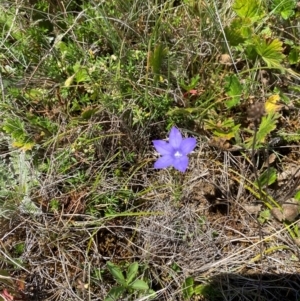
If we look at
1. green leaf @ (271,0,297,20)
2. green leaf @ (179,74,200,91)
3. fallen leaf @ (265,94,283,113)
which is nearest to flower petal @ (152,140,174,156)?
green leaf @ (179,74,200,91)

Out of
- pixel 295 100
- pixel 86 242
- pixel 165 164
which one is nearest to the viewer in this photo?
Answer: pixel 165 164

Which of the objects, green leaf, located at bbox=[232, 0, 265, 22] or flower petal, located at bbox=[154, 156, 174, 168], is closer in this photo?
flower petal, located at bbox=[154, 156, 174, 168]

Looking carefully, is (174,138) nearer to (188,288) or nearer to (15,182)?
(188,288)

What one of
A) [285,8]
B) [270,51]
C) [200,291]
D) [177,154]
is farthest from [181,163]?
[285,8]

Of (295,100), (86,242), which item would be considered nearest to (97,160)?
(86,242)

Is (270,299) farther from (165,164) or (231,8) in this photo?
(231,8)

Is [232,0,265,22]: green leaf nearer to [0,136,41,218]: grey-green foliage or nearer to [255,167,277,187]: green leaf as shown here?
[255,167,277,187]: green leaf
